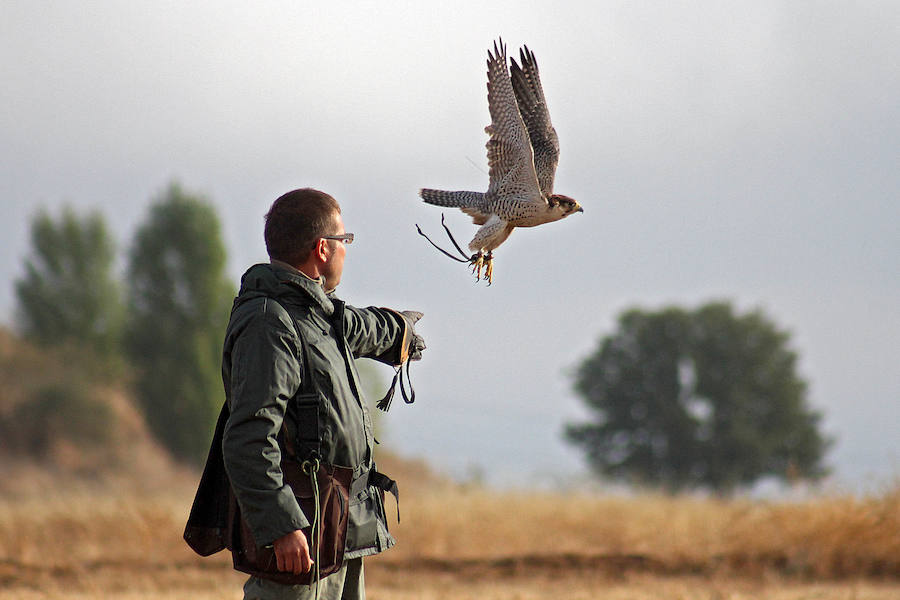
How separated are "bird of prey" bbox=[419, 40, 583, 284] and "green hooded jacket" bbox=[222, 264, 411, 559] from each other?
88 centimetres

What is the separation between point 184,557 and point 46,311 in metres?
34.3

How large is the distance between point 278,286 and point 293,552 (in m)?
0.77

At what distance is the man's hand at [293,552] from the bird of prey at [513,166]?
4.47 feet

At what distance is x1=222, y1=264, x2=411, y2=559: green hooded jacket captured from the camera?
8.50 ft

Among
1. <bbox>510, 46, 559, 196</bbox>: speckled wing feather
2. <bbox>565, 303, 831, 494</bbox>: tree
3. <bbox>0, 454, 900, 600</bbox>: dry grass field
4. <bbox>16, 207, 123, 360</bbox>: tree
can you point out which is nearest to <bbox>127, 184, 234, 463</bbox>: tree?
<bbox>16, 207, 123, 360</bbox>: tree

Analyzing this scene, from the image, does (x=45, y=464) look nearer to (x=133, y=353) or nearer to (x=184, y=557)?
(x=133, y=353)

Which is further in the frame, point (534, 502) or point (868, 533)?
point (534, 502)

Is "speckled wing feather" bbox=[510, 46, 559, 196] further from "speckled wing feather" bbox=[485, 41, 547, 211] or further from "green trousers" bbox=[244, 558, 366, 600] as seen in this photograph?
"green trousers" bbox=[244, 558, 366, 600]

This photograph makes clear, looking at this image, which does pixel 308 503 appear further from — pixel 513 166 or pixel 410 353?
pixel 513 166

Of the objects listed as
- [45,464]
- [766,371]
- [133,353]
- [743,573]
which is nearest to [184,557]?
[743,573]

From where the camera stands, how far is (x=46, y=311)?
129ft

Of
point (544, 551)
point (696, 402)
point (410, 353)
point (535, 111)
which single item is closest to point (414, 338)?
point (410, 353)

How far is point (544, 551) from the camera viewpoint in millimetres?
8555

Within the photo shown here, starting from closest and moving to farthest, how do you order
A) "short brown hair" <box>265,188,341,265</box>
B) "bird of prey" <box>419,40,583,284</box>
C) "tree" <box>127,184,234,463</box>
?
1. "short brown hair" <box>265,188,341,265</box>
2. "bird of prey" <box>419,40,583,284</box>
3. "tree" <box>127,184,234,463</box>
